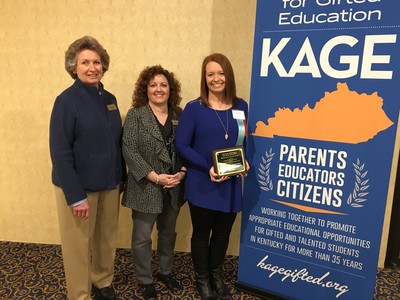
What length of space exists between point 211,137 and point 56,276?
1702 millimetres

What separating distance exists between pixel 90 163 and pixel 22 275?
1.38m

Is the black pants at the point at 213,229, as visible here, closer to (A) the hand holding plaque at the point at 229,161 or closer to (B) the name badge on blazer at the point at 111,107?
(A) the hand holding plaque at the point at 229,161

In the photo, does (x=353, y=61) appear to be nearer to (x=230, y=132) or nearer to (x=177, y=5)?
(x=230, y=132)

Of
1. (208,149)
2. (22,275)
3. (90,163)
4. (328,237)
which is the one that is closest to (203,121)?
(208,149)

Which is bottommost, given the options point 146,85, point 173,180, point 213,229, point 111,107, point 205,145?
point 213,229

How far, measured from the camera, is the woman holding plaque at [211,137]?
6.56ft

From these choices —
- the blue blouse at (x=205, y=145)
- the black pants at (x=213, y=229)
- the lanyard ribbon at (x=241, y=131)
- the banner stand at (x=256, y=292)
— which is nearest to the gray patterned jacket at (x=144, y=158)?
the blue blouse at (x=205, y=145)

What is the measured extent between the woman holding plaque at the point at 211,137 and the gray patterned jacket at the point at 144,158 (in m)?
0.13

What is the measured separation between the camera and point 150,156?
2084mm

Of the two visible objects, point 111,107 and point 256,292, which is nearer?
point 111,107

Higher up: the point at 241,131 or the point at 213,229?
the point at 241,131

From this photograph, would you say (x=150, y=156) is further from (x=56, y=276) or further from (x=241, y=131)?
(x=56, y=276)

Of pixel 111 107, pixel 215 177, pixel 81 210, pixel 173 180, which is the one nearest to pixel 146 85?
pixel 111 107

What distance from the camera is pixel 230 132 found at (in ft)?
6.65
